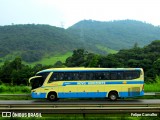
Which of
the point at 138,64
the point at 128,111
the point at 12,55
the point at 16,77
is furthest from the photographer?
the point at 12,55

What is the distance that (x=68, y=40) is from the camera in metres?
181

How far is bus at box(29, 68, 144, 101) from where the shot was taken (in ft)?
81.1

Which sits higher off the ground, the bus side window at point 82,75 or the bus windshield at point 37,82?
the bus side window at point 82,75

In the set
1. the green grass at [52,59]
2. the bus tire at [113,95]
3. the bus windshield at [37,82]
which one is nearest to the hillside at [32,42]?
the green grass at [52,59]

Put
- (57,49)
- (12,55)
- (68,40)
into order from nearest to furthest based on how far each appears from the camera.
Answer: (12,55), (57,49), (68,40)

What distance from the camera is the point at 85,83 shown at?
24891 mm

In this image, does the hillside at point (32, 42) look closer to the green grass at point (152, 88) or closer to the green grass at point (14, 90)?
the green grass at point (14, 90)

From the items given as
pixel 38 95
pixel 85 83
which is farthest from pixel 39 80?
pixel 85 83

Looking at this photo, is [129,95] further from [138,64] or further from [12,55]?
[12,55]

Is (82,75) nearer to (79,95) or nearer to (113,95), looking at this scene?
(79,95)

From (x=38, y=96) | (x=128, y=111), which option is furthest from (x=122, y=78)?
(x=128, y=111)

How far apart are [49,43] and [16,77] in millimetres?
117109

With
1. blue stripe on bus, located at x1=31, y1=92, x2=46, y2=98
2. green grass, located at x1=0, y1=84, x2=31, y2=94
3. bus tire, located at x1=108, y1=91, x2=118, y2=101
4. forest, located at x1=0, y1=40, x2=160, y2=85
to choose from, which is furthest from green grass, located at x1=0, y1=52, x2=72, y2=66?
bus tire, located at x1=108, y1=91, x2=118, y2=101

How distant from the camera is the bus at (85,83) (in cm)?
2473
